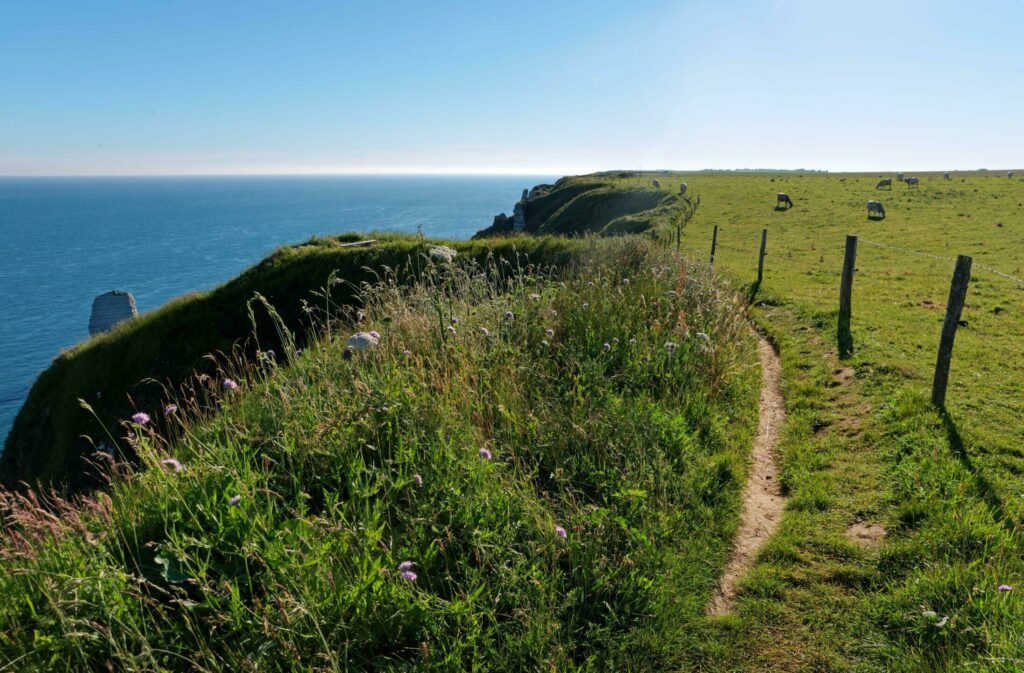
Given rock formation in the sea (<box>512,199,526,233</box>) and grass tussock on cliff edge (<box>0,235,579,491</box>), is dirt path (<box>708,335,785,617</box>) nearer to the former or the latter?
grass tussock on cliff edge (<box>0,235,579,491</box>)

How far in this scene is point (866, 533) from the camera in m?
5.04

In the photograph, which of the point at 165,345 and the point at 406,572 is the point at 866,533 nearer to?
the point at 406,572

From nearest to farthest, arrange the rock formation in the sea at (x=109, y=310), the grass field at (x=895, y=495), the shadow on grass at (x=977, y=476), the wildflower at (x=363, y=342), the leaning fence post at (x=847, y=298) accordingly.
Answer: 1. the grass field at (x=895, y=495)
2. the shadow on grass at (x=977, y=476)
3. the wildflower at (x=363, y=342)
4. the leaning fence post at (x=847, y=298)
5. the rock formation in the sea at (x=109, y=310)

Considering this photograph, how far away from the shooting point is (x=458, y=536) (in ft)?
12.9

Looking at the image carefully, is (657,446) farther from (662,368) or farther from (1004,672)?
(1004,672)

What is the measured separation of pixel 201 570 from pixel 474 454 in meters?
2.17

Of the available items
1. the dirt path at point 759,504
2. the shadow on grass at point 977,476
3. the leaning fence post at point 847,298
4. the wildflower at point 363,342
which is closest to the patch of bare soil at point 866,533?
the dirt path at point 759,504

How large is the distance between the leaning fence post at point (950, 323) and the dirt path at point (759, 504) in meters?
1.97

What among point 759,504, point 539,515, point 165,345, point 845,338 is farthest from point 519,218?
point 539,515

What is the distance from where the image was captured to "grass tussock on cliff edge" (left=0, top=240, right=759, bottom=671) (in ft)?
9.82

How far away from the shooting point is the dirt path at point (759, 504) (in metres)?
4.53

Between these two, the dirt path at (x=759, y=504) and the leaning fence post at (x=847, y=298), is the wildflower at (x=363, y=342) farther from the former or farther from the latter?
the leaning fence post at (x=847, y=298)

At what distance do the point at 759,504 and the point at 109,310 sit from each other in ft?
158

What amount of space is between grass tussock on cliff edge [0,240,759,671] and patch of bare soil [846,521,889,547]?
110cm
